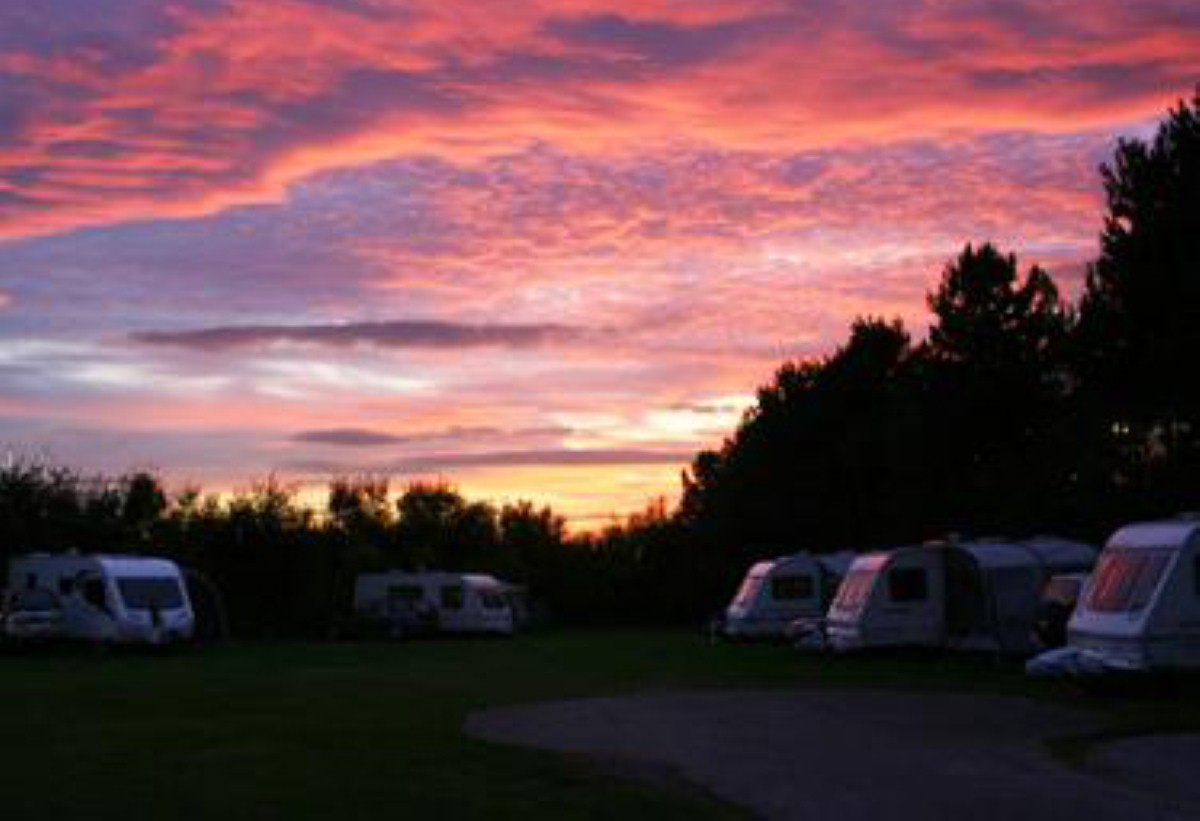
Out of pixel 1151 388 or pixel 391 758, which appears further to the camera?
pixel 1151 388

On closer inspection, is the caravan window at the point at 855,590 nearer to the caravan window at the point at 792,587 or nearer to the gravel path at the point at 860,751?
the caravan window at the point at 792,587

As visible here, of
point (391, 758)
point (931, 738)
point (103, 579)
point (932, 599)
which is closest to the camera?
point (391, 758)

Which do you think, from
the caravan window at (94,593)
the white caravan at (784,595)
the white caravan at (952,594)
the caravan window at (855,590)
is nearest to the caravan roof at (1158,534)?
the white caravan at (952,594)

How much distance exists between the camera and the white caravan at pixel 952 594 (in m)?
32.9

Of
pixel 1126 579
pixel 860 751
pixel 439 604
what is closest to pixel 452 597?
pixel 439 604

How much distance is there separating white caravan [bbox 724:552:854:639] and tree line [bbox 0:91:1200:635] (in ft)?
19.1

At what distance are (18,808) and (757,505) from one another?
55.9 metres

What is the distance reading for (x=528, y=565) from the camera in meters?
70.9

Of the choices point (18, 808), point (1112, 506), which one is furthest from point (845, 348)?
point (18, 808)

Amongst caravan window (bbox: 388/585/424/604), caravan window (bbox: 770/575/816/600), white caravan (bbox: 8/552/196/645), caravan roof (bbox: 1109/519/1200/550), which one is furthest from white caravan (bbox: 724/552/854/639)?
caravan roof (bbox: 1109/519/1200/550)

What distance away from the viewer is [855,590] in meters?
36.1

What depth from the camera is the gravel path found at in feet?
40.4

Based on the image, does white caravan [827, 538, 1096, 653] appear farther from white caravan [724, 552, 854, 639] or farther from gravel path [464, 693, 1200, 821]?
gravel path [464, 693, 1200, 821]

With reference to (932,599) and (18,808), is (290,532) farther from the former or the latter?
(18,808)
